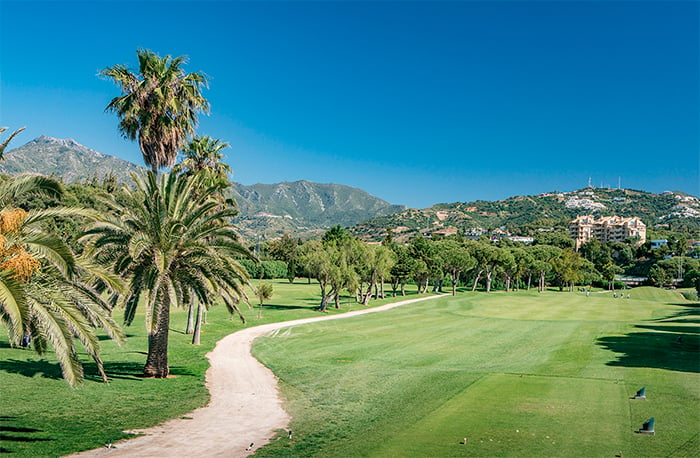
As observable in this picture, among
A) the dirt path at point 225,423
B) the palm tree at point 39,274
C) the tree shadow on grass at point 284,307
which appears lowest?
the tree shadow on grass at point 284,307

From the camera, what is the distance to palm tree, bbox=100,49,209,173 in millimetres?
24250

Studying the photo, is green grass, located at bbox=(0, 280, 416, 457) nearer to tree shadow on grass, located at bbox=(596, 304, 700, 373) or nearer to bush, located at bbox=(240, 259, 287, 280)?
tree shadow on grass, located at bbox=(596, 304, 700, 373)

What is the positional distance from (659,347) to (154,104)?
31.7 metres

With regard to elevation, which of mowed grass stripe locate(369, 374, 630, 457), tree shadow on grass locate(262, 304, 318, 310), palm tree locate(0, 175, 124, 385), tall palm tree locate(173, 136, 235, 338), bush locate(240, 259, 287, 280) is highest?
tall palm tree locate(173, 136, 235, 338)

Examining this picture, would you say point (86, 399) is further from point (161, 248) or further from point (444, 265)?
point (444, 265)

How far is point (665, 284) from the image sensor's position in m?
120

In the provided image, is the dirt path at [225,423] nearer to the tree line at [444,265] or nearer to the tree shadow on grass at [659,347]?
the tree shadow on grass at [659,347]

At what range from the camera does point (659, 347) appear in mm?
30156

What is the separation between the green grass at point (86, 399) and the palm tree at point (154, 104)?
33.2ft

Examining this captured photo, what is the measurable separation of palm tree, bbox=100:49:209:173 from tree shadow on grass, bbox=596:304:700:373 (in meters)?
24.9

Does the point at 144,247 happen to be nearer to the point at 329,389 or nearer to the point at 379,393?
the point at 329,389

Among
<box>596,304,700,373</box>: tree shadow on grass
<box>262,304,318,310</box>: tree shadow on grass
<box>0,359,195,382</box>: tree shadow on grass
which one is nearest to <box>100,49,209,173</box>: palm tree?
<box>0,359,195,382</box>: tree shadow on grass

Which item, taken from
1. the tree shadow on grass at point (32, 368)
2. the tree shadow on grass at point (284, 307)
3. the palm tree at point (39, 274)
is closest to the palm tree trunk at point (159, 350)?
the tree shadow on grass at point (32, 368)

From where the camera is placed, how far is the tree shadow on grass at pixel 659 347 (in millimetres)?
24781
